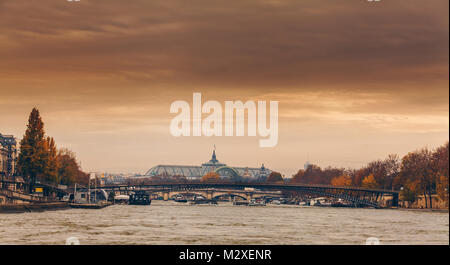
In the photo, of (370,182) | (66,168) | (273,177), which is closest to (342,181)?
(370,182)

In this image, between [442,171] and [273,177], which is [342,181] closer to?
[273,177]

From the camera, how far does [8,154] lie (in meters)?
56.5

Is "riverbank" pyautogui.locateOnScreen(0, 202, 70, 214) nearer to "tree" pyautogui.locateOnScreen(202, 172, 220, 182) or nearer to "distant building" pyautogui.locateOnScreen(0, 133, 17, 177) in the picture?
"distant building" pyautogui.locateOnScreen(0, 133, 17, 177)

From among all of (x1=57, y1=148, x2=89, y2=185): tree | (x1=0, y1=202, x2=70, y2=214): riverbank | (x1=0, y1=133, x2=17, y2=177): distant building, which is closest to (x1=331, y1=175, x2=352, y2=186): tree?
(x1=57, y1=148, x2=89, y2=185): tree

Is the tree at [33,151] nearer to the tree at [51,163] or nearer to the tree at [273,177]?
the tree at [51,163]

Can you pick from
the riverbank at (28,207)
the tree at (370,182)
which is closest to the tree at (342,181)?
the tree at (370,182)

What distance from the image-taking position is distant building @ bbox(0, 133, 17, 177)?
5350cm

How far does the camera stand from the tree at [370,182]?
72.6 meters

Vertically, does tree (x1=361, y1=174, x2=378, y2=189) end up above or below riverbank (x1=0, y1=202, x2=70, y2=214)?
above

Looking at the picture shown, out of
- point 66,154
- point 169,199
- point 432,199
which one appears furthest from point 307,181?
point 66,154

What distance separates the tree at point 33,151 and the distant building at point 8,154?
3.83 m

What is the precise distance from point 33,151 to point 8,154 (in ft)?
29.4

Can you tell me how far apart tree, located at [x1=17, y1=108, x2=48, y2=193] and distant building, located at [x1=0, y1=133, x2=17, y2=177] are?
383cm
